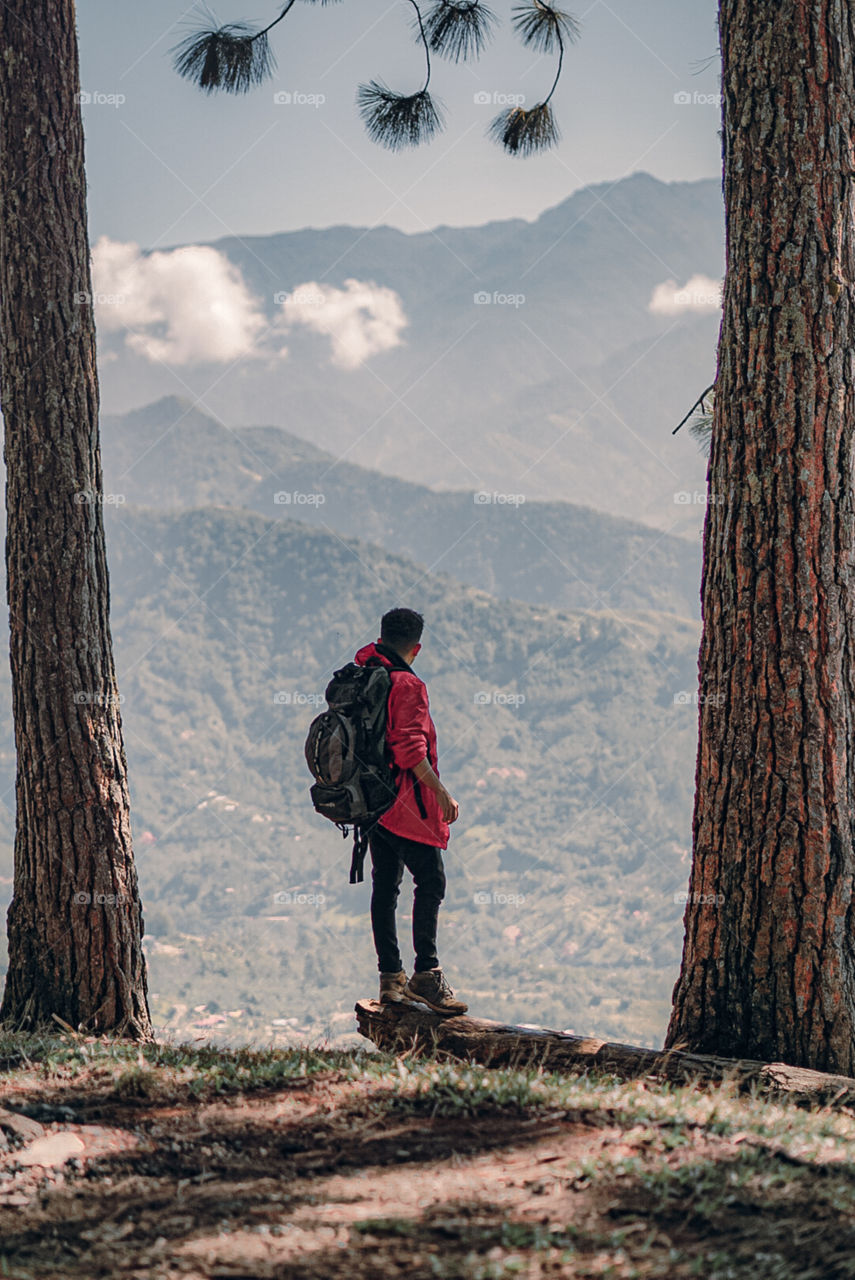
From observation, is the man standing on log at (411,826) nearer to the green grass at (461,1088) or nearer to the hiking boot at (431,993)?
the hiking boot at (431,993)

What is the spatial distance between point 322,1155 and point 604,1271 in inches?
39.9

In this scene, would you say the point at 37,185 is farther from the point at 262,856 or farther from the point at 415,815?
the point at 262,856

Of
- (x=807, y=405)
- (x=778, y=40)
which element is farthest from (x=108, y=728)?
(x=778, y=40)

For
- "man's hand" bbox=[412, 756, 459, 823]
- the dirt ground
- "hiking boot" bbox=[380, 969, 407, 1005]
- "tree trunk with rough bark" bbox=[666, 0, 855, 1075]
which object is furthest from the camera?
"hiking boot" bbox=[380, 969, 407, 1005]

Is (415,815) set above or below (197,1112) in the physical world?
above

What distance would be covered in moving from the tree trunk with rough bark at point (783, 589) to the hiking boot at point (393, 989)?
3.72 ft

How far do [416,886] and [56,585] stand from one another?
7.26ft

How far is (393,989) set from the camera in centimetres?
474

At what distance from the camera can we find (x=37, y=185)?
5.44 m

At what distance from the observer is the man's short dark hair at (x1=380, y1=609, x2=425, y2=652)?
4.68 m

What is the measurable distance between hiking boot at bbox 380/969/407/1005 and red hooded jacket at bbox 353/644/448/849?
64cm

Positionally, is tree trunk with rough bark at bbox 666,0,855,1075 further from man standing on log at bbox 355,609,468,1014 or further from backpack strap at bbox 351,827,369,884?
backpack strap at bbox 351,827,369,884

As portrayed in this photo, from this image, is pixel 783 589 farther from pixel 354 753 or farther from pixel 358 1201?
pixel 358 1201

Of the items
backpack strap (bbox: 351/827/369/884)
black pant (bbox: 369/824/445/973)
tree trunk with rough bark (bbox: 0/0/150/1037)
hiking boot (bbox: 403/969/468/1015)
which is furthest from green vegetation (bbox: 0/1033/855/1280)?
tree trunk with rough bark (bbox: 0/0/150/1037)
